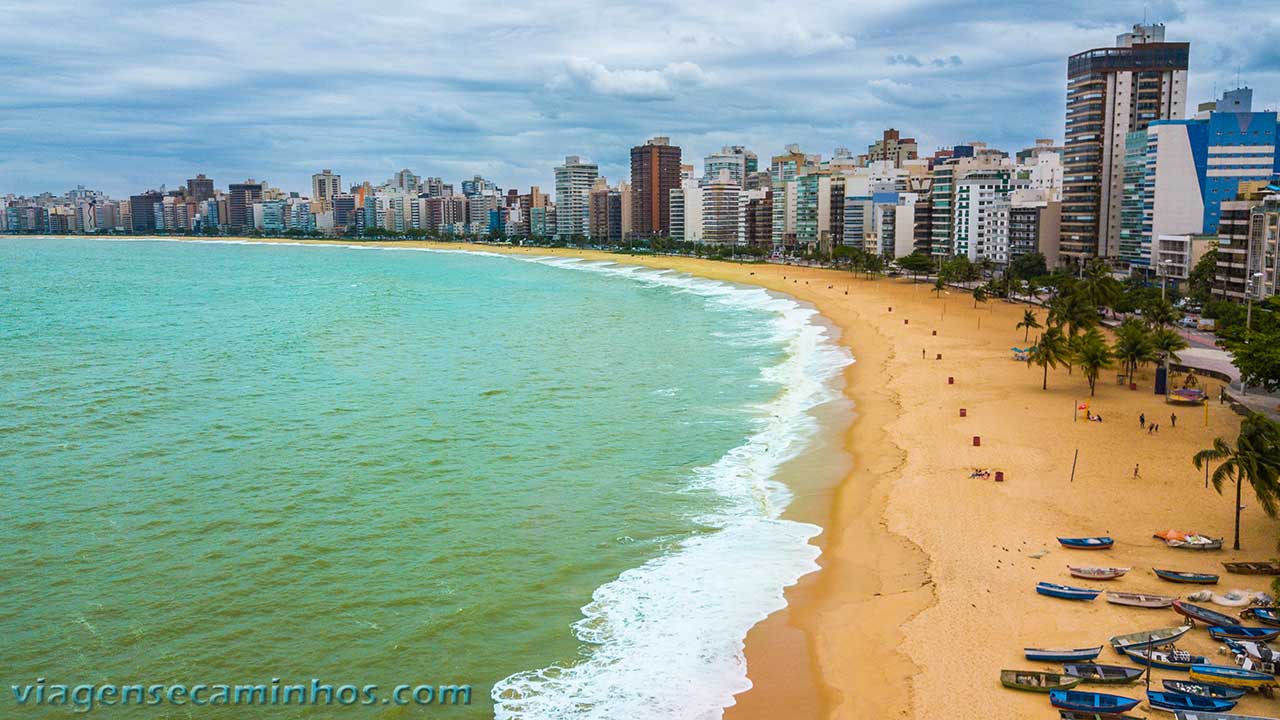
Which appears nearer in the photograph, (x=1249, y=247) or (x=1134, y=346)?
(x=1134, y=346)

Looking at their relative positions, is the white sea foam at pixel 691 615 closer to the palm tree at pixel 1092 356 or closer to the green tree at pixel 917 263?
the palm tree at pixel 1092 356

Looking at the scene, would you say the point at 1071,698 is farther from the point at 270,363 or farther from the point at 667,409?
the point at 270,363

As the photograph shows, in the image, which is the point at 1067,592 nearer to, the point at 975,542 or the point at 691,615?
the point at 975,542

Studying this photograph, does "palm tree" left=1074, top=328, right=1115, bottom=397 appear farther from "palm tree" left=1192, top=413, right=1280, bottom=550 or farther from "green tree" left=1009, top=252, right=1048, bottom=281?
"green tree" left=1009, top=252, right=1048, bottom=281

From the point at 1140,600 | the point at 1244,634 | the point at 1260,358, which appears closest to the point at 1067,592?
the point at 1140,600

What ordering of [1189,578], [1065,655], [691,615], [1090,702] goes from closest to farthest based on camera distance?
1. [1090,702]
2. [1065,655]
3. [691,615]
4. [1189,578]

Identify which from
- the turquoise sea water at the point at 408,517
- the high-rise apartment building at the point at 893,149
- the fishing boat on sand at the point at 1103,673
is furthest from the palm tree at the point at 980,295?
the high-rise apartment building at the point at 893,149
